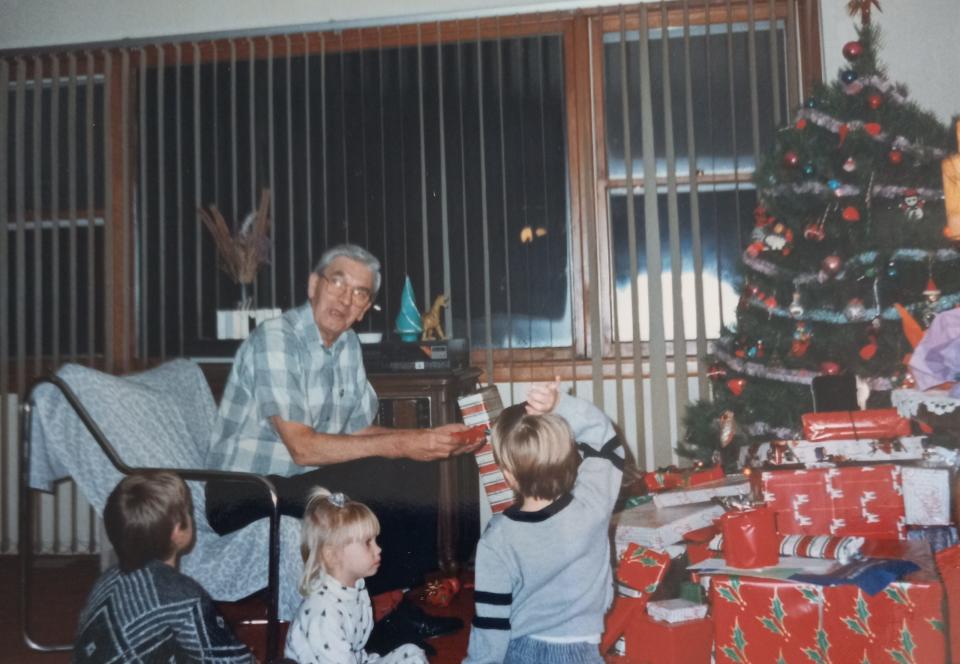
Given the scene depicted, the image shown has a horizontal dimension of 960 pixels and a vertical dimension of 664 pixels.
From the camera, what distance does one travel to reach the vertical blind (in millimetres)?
3244

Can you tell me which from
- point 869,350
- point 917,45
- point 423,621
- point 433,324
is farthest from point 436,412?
point 917,45

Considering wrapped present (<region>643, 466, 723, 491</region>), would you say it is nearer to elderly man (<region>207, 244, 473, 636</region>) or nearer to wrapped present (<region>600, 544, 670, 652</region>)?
wrapped present (<region>600, 544, 670, 652</region>)

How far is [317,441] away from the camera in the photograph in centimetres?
202

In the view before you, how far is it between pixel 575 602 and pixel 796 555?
67cm

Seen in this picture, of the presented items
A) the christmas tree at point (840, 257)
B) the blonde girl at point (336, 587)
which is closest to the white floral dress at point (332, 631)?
the blonde girl at point (336, 587)

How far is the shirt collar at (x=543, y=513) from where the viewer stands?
161 cm

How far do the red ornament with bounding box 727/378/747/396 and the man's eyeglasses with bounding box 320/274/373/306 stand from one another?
1334 mm

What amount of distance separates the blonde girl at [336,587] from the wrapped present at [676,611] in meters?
0.56

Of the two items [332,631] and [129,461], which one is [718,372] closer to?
[332,631]

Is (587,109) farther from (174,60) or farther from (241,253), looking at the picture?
(174,60)

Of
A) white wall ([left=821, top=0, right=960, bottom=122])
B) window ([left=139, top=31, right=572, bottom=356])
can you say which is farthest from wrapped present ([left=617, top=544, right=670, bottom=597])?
white wall ([left=821, top=0, right=960, bottom=122])

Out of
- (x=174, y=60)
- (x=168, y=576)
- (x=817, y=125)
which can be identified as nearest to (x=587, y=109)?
(x=817, y=125)

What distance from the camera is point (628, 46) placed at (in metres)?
3.38

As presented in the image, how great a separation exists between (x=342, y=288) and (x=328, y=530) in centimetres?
67
